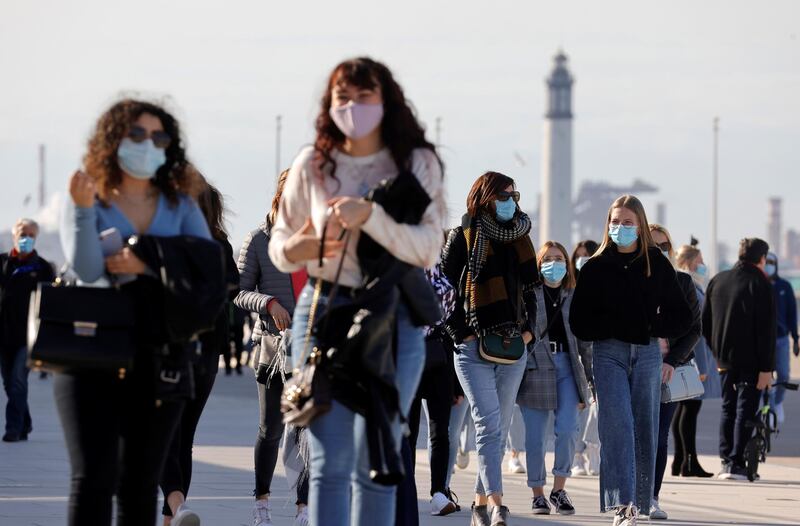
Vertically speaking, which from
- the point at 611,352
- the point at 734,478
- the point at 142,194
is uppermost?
the point at 142,194

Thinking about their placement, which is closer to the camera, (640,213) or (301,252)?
(301,252)

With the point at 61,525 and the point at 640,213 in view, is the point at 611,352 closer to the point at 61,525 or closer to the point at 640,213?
the point at 640,213

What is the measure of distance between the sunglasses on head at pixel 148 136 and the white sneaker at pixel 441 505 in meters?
5.09

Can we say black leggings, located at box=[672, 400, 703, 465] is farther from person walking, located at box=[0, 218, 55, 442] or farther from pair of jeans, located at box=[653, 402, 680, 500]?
person walking, located at box=[0, 218, 55, 442]

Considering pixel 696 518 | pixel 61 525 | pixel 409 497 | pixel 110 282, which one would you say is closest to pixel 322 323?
pixel 110 282

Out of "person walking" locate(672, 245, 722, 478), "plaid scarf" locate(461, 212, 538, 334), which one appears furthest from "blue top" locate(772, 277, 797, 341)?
"plaid scarf" locate(461, 212, 538, 334)

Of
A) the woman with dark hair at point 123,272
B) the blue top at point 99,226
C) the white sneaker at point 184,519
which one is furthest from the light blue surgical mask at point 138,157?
the white sneaker at point 184,519

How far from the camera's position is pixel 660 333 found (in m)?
10.2

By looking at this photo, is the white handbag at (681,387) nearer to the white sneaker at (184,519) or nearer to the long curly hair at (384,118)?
the white sneaker at (184,519)

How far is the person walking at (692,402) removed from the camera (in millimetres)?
14391

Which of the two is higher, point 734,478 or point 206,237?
point 206,237

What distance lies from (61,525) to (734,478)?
6.30 m

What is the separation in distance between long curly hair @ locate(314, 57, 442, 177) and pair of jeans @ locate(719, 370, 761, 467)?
27.8 ft

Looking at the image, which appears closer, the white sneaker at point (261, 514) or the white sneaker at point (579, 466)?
the white sneaker at point (261, 514)
